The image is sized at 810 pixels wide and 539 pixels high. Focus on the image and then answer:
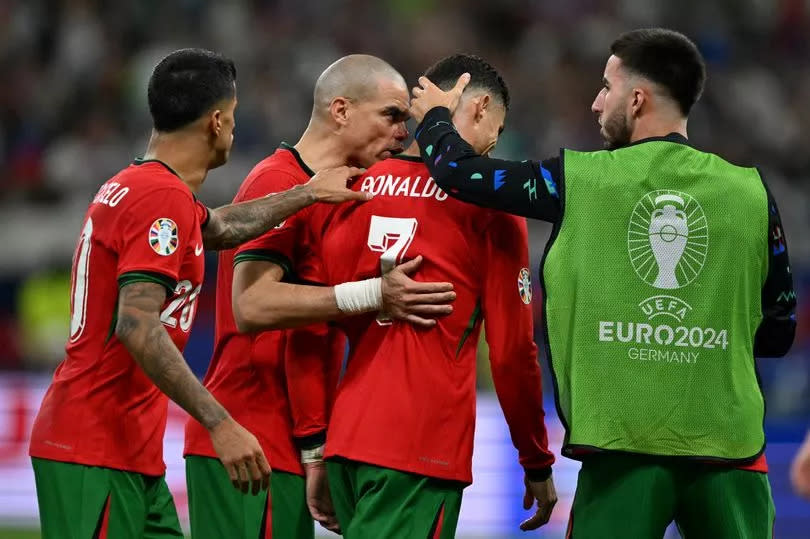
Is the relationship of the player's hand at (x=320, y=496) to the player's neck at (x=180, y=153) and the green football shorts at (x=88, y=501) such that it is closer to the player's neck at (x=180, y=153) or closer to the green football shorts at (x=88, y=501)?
the green football shorts at (x=88, y=501)

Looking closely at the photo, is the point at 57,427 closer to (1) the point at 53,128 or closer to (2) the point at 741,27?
Result: (1) the point at 53,128

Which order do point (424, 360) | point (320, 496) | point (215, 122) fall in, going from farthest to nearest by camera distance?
point (320, 496)
point (215, 122)
point (424, 360)

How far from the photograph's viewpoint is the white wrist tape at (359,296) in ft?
15.3

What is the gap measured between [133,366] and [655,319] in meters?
1.82

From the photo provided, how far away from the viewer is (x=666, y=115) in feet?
15.1

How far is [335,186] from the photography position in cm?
495

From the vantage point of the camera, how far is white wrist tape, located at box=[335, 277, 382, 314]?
4664mm

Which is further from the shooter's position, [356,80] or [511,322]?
[356,80]

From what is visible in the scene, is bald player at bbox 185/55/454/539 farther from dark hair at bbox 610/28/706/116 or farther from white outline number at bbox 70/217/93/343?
dark hair at bbox 610/28/706/116

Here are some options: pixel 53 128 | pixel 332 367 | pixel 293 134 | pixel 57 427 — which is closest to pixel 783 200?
pixel 293 134

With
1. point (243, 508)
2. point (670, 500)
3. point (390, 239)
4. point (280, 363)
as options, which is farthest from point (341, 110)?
point (670, 500)

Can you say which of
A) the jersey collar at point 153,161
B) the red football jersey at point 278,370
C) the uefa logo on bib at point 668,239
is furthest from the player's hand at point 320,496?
the uefa logo on bib at point 668,239

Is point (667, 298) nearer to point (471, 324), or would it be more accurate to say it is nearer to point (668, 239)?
point (668, 239)

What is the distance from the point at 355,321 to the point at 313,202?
0.50 metres
